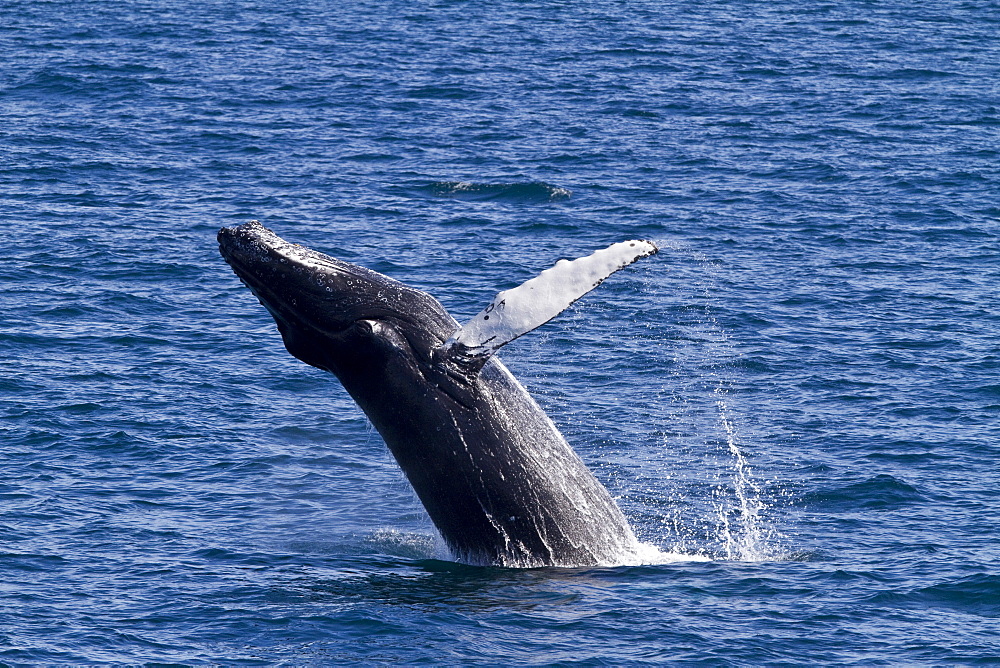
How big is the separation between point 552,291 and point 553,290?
17 mm

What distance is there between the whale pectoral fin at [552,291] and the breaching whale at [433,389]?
0.08 meters

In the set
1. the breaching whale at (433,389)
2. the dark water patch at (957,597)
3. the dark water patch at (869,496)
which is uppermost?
the breaching whale at (433,389)

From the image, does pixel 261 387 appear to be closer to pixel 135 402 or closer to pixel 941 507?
pixel 135 402

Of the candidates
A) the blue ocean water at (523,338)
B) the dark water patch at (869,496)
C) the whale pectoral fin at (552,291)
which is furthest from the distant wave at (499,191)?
the whale pectoral fin at (552,291)

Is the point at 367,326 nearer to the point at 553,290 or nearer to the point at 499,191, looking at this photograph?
the point at 553,290

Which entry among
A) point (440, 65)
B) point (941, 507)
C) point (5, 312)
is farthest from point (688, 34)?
point (941, 507)

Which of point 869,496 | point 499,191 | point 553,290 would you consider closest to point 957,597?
point 869,496

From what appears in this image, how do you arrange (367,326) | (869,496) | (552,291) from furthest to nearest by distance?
(869,496) < (367,326) < (552,291)

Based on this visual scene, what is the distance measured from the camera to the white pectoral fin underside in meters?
17.9

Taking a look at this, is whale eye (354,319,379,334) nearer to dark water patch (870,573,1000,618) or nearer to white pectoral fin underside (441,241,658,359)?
white pectoral fin underside (441,241,658,359)

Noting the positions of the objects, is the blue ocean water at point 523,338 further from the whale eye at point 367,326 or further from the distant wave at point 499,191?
the whale eye at point 367,326

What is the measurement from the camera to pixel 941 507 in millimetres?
24297

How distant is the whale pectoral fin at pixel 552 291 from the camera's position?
17.9m

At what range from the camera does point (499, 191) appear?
44531 mm
